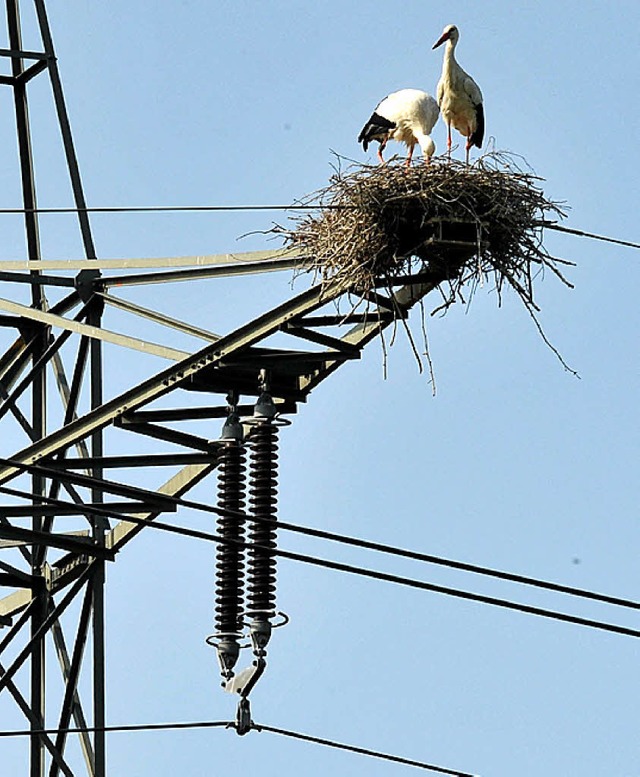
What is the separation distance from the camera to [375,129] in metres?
19.8

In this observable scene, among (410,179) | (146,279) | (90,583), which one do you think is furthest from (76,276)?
(410,179)

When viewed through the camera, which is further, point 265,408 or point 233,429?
point 233,429

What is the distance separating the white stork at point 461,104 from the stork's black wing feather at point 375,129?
386 millimetres

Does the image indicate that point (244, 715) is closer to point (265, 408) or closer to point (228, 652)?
point (228, 652)

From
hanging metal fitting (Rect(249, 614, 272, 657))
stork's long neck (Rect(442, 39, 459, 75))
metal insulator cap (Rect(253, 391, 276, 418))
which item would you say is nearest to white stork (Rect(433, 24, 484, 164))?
stork's long neck (Rect(442, 39, 459, 75))

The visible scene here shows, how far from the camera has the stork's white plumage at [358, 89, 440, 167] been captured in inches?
770

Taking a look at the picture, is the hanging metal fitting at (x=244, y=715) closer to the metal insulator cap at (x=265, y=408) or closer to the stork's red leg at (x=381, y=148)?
the metal insulator cap at (x=265, y=408)

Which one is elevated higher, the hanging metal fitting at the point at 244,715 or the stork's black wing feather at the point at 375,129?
the stork's black wing feather at the point at 375,129

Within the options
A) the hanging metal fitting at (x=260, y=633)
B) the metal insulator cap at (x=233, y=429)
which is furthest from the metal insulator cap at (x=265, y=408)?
the hanging metal fitting at (x=260, y=633)

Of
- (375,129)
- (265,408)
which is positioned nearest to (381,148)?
(375,129)

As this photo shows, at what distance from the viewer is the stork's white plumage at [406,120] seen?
64.2ft

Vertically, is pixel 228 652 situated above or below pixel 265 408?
below

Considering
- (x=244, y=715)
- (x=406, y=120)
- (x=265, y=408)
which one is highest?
(x=406, y=120)

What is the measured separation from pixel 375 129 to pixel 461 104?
575 millimetres
